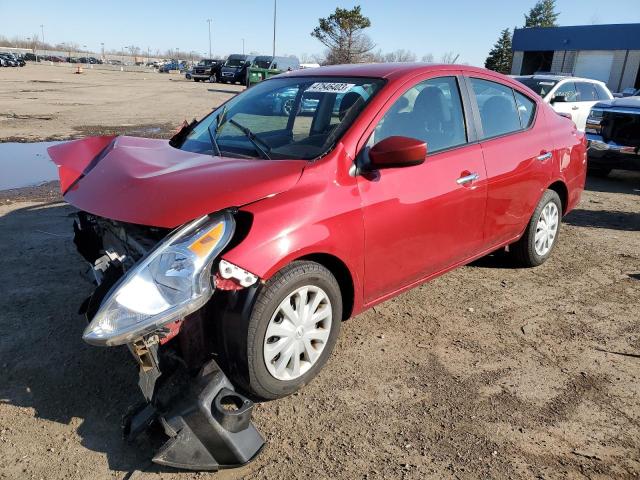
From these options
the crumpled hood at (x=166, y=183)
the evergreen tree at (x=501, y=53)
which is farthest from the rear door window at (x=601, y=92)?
the evergreen tree at (x=501, y=53)

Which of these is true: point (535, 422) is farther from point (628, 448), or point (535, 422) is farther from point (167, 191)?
point (167, 191)

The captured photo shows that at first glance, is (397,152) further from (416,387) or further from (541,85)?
(541,85)

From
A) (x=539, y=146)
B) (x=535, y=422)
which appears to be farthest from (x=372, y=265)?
(x=539, y=146)

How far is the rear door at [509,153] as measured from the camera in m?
4.05

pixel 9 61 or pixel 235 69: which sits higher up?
pixel 235 69

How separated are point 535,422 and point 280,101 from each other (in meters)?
2.71

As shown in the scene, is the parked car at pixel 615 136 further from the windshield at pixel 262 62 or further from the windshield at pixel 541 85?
the windshield at pixel 262 62

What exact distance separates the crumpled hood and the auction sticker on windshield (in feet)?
2.58

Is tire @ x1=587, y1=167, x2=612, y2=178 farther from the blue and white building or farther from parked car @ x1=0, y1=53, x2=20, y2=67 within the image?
parked car @ x1=0, y1=53, x2=20, y2=67

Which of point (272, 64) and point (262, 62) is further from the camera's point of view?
point (262, 62)

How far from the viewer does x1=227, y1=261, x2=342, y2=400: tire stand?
267cm

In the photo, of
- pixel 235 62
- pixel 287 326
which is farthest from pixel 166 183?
pixel 235 62

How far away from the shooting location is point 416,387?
10.3 feet

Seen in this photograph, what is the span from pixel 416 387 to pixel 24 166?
8.29m
